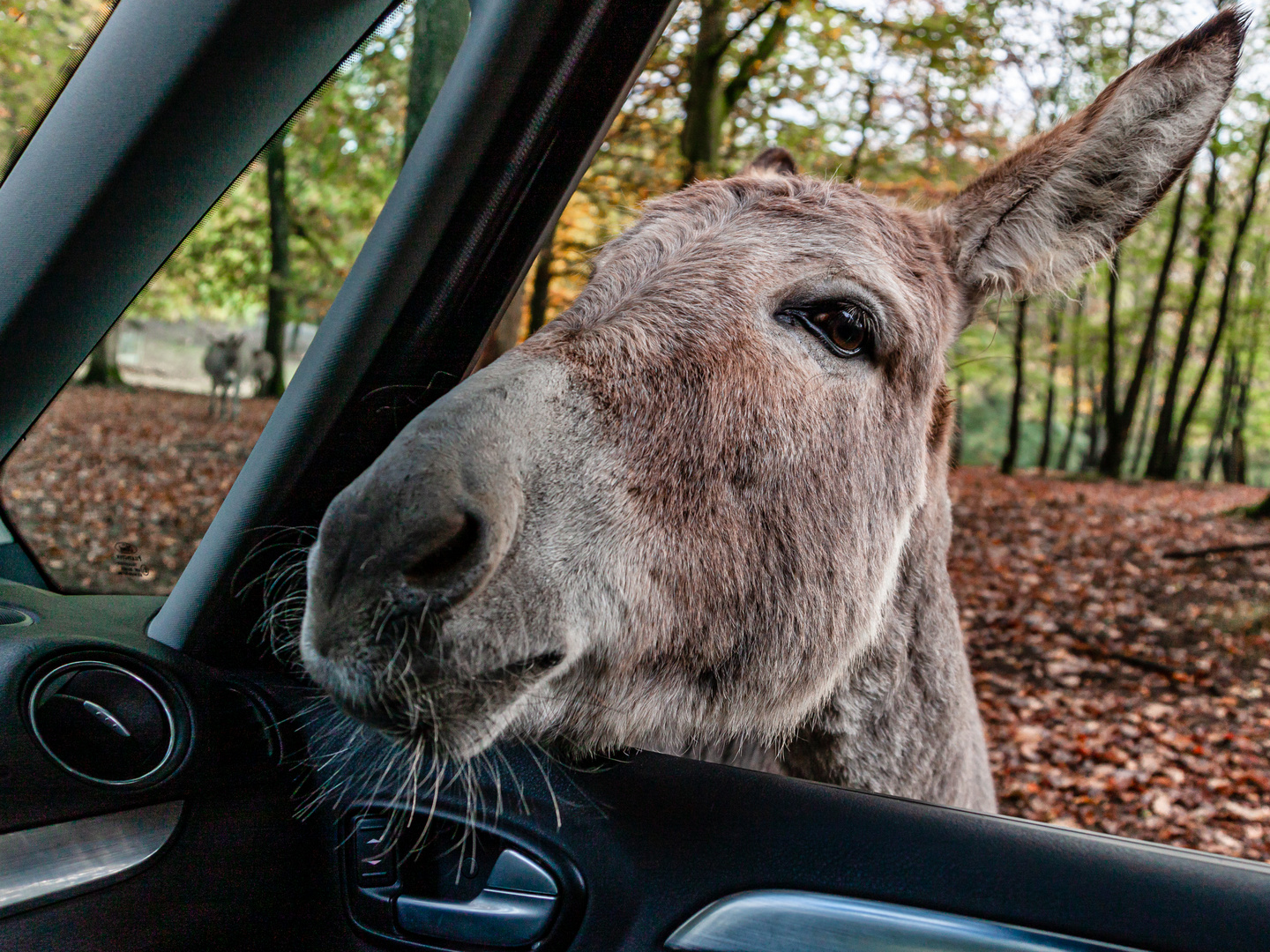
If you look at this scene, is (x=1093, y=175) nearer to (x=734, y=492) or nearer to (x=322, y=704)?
(x=734, y=492)

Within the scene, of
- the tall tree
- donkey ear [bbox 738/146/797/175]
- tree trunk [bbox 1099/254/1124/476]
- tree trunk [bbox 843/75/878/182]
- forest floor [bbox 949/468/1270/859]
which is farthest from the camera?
tree trunk [bbox 1099/254/1124/476]

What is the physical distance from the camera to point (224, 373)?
2250mm

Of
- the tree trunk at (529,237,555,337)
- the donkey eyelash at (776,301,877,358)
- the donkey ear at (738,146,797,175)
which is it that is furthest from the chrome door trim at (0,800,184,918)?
the tree trunk at (529,237,555,337)

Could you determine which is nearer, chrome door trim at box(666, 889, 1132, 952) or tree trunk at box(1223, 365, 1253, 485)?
chrome door trim at box(666, 889, 1132, 952)

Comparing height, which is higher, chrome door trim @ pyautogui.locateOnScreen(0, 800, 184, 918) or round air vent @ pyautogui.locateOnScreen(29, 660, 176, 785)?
round air vent @ pyautogui.locateOnScreen(29, 660, 176, 785)

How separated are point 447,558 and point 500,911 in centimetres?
78

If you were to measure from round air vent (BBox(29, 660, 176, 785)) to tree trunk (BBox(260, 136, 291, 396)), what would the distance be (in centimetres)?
73

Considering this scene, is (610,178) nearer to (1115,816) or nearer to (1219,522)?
(1115,816)

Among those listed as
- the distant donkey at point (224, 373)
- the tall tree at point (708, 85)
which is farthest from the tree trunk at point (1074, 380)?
the distant donkey at point (224, 373)

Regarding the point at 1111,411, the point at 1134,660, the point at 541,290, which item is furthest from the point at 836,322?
the point at 1111,411

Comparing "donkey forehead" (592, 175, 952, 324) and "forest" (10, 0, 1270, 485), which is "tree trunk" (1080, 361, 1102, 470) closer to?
"forest" (10, 0, 1270, 485)

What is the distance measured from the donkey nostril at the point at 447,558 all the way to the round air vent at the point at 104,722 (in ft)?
2.50

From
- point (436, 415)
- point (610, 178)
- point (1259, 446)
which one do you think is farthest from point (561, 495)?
point (1259, 446)

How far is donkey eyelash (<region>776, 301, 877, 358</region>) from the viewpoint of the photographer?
5.82 feet
